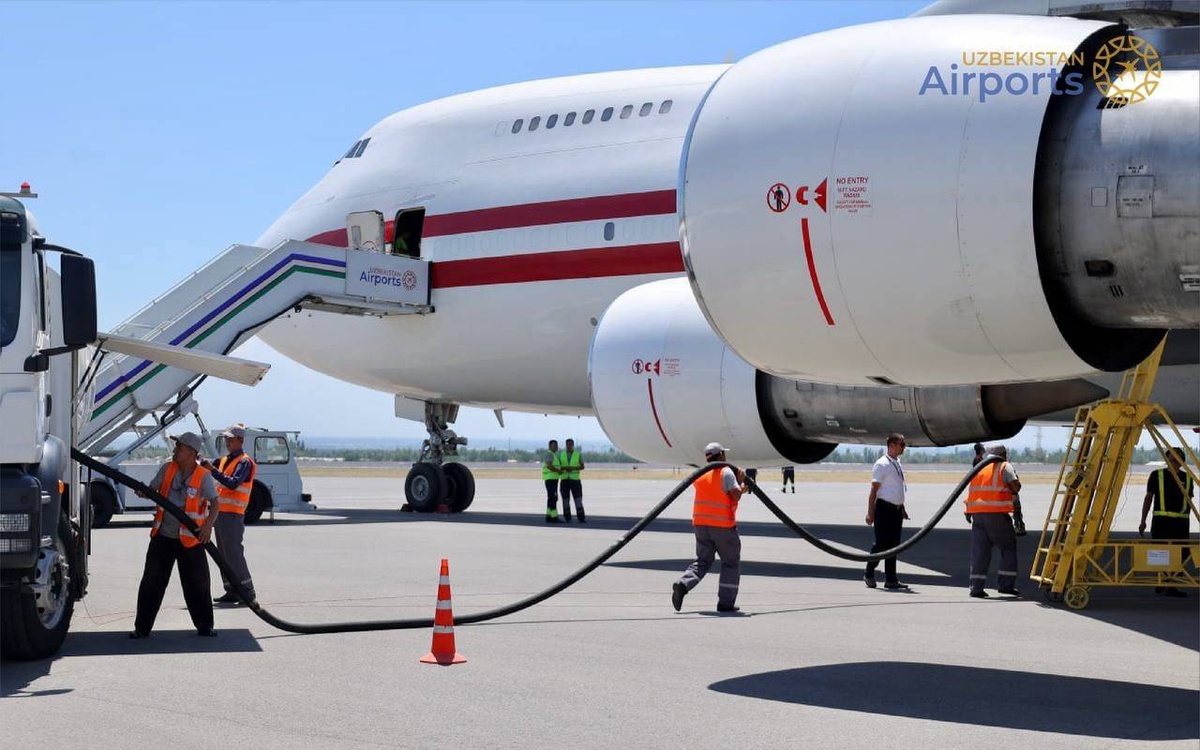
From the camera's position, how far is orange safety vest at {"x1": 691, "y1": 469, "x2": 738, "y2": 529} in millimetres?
12469

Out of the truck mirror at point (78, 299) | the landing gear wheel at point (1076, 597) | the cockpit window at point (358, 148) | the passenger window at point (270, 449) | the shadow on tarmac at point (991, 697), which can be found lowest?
the shadow on tarmac at point (991, 697)

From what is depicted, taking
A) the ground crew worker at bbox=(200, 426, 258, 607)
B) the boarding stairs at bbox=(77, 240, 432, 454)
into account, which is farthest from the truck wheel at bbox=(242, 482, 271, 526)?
the ground crew worker at bbox=(200, 426, 258, 607)

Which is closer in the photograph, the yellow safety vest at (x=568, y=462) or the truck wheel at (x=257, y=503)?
the truck wheel at (x=257, y=503)

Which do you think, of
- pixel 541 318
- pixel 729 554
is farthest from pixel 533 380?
pixel 729 554

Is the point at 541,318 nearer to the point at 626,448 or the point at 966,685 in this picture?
the point at 626,448

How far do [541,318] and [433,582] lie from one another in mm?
7785

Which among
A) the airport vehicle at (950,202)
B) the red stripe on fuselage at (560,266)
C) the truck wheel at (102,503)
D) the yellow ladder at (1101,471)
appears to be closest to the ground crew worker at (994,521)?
the yellow ladder at (1101,471)

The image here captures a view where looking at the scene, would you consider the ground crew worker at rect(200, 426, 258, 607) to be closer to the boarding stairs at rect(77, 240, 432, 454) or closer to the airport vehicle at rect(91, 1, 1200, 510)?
the airport vehicle at rect(91, 1, 1200, 510)

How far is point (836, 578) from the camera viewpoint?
15188 millimetres

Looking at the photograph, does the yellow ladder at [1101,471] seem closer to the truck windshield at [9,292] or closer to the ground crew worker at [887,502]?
the ground crew worker at [887,502]

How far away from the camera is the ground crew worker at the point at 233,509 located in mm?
12305

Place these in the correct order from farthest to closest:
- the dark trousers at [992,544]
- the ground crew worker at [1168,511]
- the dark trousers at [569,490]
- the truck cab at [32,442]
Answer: the dark trousers at [569,490]
the ground crew worker at [1168,511]
the dark trousers at [992,544]
the truck cab at [32,442]

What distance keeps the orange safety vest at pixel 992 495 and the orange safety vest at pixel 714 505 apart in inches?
104

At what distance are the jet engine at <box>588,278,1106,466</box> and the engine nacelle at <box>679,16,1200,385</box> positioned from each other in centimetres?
454
